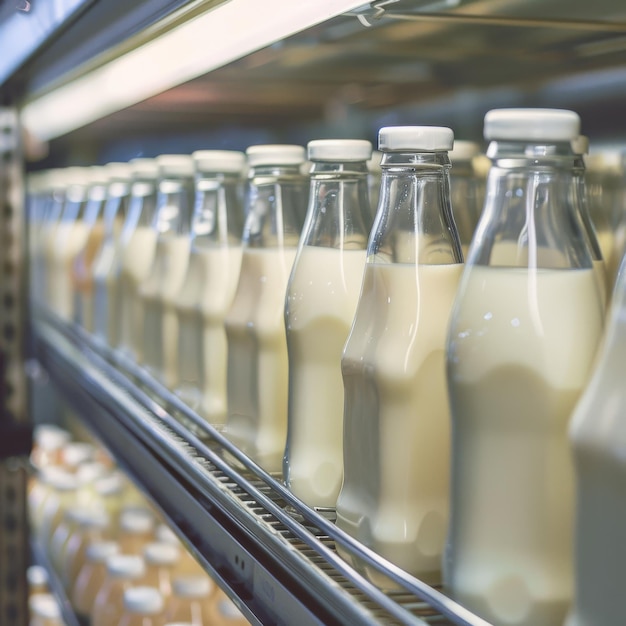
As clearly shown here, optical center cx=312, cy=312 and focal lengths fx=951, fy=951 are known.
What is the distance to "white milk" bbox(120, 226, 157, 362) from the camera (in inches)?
56.5

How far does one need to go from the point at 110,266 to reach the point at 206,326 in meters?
0.59

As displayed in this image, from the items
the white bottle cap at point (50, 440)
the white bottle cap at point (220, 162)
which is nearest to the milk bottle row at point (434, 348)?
the white bottle cap at point (220, 162)

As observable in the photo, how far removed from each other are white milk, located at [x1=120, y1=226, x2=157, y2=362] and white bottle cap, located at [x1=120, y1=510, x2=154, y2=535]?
1.24 ft

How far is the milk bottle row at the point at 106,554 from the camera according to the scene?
134 centimetres

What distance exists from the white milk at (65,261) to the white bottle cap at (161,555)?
0.55 meters

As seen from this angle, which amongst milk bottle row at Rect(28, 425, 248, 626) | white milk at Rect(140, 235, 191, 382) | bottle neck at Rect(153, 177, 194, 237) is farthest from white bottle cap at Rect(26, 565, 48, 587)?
bottle neck at Rect(153, 177, 194, 237)

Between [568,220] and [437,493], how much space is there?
0.68 ft

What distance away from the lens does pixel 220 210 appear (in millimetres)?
1119

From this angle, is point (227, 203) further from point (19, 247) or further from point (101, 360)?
point (19, 247)

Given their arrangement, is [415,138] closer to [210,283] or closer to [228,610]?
[210,283]

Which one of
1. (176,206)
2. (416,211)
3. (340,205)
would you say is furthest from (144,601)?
(416,211)

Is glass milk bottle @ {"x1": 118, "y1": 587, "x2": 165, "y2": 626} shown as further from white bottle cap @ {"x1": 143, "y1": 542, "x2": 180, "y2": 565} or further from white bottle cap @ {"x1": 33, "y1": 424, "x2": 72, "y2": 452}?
white bottle cap @ {"x1": 33, "y1": 424, "x2": 72, "y2": 452}

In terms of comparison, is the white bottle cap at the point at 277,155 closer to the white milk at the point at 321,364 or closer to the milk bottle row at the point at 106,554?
the white milk at the point at 321,364

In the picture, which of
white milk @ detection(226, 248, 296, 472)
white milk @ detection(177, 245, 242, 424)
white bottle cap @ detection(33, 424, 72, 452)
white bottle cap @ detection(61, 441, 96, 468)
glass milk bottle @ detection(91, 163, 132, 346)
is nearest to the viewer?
white milk @ detection(226, 248, 296, 472)
